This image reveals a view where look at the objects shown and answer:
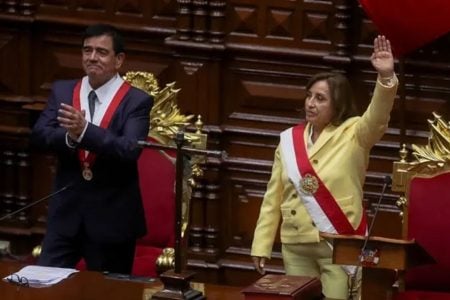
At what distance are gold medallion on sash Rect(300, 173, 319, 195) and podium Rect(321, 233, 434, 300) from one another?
57cm

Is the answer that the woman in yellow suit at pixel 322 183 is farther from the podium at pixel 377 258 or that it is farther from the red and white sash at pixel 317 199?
the podium at pixel 377 258

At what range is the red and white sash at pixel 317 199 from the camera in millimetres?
5059

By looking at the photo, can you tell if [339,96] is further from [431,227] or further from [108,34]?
[108,34]

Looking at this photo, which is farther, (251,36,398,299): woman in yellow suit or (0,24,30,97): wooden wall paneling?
(0,24,30,97): wooden wall paneling

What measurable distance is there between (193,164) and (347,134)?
0.72 meters

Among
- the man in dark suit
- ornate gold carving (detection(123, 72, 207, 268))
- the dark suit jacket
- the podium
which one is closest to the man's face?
the man in dark suit

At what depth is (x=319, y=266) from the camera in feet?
16.8

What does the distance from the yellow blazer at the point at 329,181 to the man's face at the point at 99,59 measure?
0.70 metres

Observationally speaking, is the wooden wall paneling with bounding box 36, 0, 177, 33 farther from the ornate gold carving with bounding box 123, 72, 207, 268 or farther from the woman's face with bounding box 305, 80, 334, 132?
the woman's face with bounding box 305, 80, 334, 132

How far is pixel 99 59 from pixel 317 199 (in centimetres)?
93

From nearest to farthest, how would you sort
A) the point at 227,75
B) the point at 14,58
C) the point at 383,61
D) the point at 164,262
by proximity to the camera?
the point at 383,61
the point at 164,262
the point at 227,75
the point at 14,58

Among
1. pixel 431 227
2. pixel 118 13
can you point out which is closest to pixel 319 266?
pixel 431 227

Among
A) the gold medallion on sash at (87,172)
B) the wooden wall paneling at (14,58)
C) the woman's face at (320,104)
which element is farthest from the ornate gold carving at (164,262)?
the wooden wall paneling at (14,58)

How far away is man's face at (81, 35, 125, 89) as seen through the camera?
16.6ft
